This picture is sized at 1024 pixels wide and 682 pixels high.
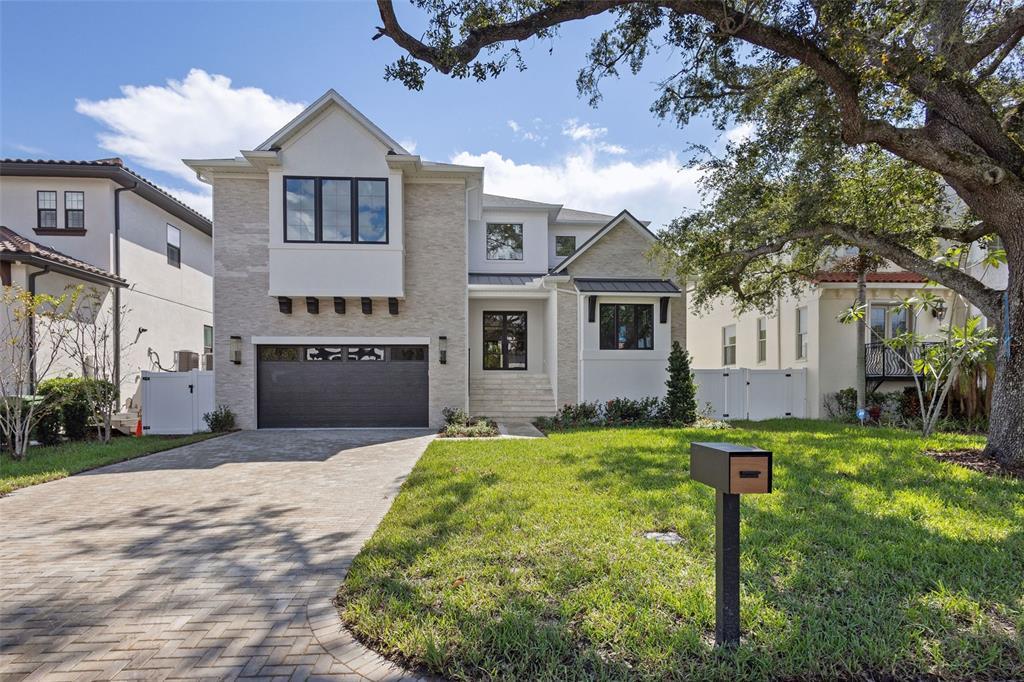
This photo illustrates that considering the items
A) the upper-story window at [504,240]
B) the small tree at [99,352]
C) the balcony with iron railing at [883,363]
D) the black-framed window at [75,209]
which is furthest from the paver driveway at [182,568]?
the balcony with iron railing at [883,363]

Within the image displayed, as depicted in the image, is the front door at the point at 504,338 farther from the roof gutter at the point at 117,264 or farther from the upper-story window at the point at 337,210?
the roof gutter at the point at 117,264

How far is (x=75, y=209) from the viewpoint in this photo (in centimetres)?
1429

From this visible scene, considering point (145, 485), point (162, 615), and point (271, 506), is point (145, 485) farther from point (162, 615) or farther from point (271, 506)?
point (162, 615)

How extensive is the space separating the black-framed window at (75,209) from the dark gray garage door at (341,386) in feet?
22.6

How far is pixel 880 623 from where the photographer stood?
3.15m

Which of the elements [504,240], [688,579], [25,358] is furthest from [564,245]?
[688,579]

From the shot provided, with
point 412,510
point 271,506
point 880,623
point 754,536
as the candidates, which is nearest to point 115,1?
point 271,506

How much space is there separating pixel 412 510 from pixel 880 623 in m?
4.38

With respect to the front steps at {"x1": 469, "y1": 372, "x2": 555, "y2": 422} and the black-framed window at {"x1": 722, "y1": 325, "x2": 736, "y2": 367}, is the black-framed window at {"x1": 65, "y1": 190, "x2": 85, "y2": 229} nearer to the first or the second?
the front steps at {"x1": 469, "y1": 372, "x2": 555, "y2": 422}

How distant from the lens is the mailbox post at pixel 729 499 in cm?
273

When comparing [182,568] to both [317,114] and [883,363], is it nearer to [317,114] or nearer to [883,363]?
[317,114]

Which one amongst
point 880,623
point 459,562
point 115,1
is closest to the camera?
point 880,623

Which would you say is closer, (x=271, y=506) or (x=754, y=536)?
(x=754, y=536)

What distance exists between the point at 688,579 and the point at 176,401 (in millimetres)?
14040
